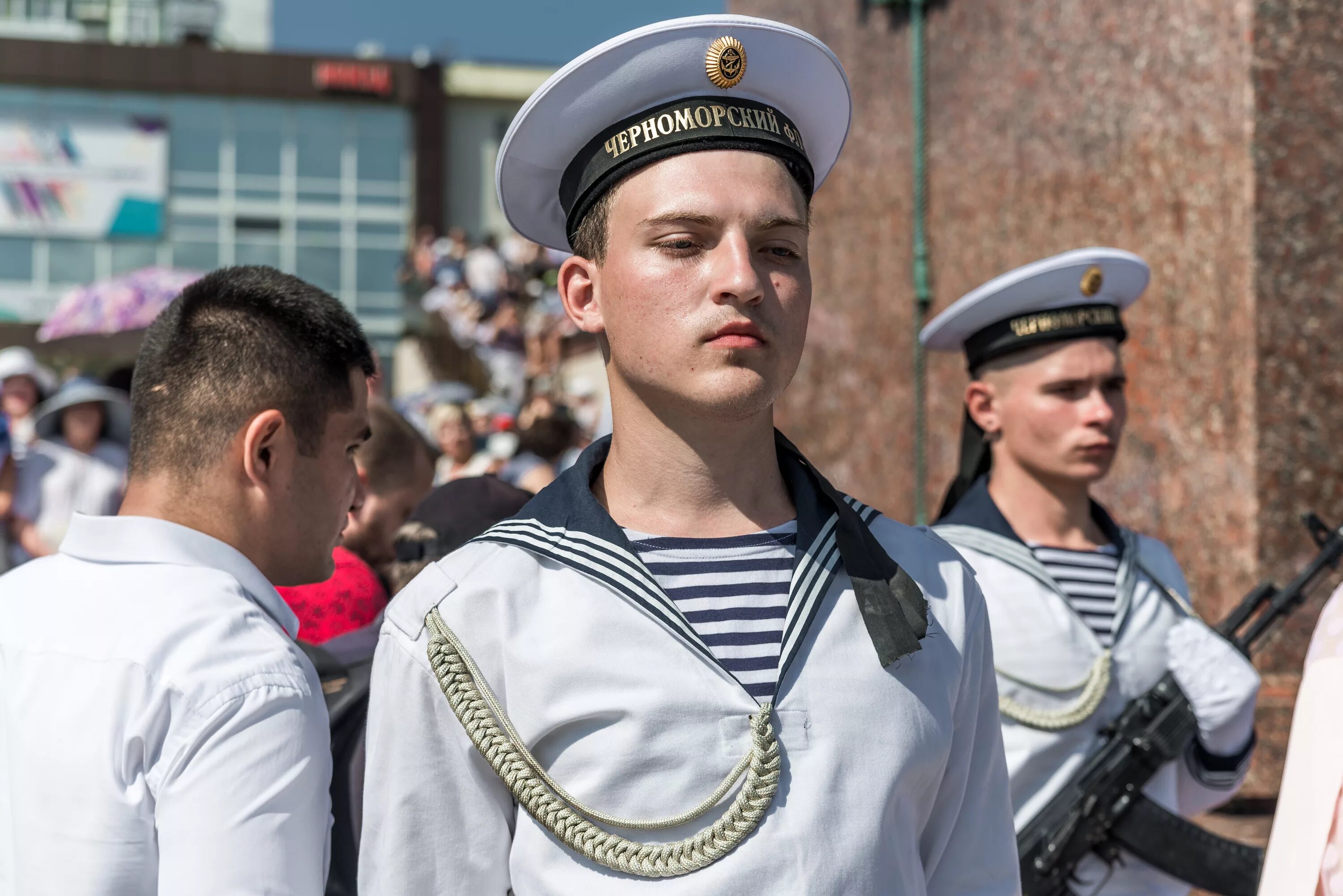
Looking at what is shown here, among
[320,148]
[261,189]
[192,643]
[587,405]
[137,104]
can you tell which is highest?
[137,104]

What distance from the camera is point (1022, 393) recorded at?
3.38 metres

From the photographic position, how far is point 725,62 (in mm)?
1835

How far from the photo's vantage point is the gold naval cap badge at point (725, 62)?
6.01ft

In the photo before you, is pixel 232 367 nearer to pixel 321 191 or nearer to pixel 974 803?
pixel 974 803

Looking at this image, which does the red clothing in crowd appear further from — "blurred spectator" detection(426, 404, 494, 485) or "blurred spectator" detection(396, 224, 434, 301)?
"blurred spectator" detection(396, 224, 434, 301)

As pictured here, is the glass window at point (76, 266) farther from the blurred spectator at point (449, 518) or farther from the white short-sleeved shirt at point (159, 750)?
the white short-sleeved shirt at point (159, 750)

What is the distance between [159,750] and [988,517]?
6.77 ft

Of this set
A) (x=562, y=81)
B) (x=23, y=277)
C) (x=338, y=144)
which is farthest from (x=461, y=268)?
(x=23, y=277)

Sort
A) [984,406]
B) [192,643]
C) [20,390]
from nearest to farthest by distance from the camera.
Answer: [192,643], [984,406], [20,390]

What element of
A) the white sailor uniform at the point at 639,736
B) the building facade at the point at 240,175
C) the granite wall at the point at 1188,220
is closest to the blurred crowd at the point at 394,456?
the white sailor uniform at the point at 639,736

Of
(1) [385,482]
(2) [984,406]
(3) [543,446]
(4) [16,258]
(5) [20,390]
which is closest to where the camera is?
(2) [984,406]

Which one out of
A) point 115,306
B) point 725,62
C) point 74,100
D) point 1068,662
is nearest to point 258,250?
point 74,100

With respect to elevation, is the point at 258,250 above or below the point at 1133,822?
above

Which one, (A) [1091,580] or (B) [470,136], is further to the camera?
(B) [470,136]
